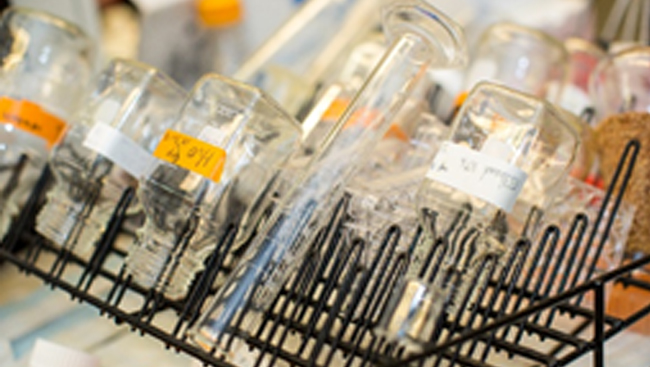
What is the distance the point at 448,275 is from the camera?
1.33ft

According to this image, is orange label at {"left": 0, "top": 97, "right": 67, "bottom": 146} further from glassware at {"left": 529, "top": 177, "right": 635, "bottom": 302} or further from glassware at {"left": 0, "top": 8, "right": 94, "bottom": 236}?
glassware at {"left": 529, "top": 177, "right": 635, "bottom": 302}

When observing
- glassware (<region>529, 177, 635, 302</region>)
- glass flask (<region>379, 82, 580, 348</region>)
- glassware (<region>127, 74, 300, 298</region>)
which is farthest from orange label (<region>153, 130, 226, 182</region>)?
glassware (<region>529, 177, 635, 302</region>)

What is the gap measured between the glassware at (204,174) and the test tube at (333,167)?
53mm

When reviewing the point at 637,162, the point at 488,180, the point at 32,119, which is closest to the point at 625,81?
the point at 637,162

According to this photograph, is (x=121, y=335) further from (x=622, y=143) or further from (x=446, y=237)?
(x=622, y=143)

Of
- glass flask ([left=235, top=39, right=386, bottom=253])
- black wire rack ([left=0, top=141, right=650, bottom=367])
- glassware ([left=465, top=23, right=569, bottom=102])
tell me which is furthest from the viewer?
glassware ([left=465, top=23, right=569, bottom=102])

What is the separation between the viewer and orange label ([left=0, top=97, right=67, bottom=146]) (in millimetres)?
562

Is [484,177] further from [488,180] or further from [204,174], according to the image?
[204,174]

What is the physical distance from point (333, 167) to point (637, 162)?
0.26 m

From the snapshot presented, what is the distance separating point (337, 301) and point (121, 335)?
0.93 ft

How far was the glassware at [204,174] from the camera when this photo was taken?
46cm

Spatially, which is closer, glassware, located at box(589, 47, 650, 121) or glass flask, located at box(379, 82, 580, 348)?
glass flask, located at box(379, 82, 580, 348)

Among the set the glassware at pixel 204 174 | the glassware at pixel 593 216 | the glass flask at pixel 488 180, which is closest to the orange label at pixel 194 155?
the glassware at pixel 204 174

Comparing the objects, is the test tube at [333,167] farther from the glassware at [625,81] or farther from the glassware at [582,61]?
the glassware at [582,61]
